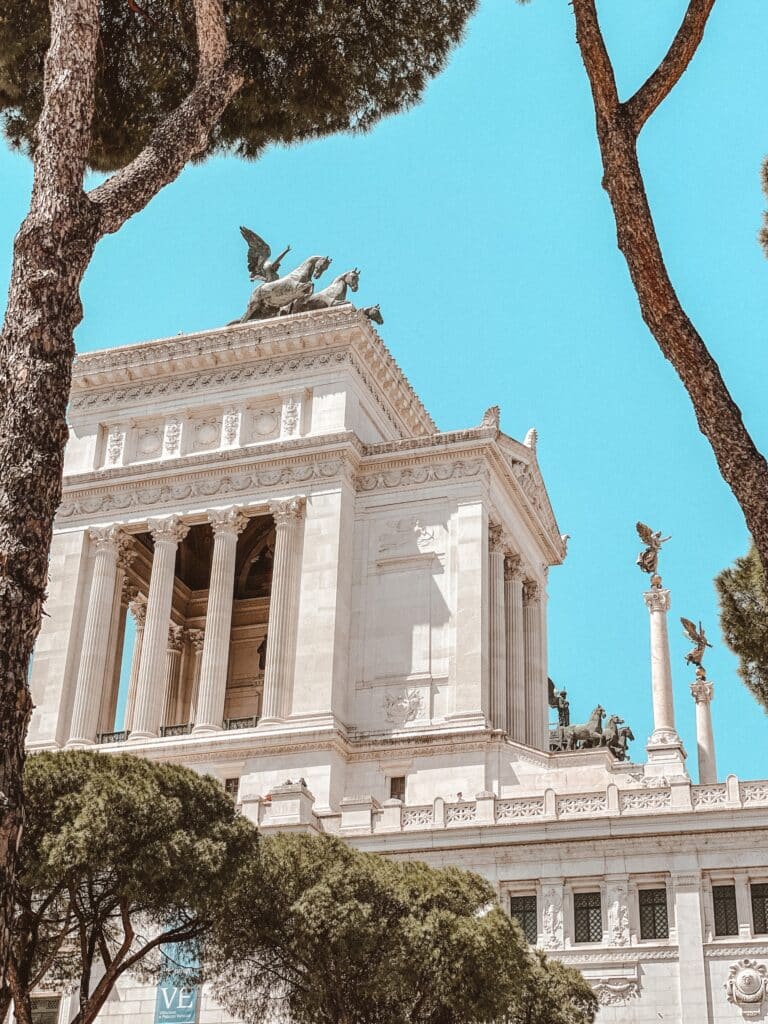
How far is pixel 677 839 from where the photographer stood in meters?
35.2

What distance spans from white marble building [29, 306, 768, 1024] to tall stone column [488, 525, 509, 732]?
9 cm

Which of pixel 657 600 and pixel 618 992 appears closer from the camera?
pixel 618 992

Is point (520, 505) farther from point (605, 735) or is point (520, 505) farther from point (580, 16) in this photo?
point (580, 16)

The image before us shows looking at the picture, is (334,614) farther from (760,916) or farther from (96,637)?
(760,916)

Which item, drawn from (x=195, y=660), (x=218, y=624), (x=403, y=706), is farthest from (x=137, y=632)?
(x=403, y=706)

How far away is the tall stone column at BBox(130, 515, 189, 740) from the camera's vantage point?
52062 millimetres

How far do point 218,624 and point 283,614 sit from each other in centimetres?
292

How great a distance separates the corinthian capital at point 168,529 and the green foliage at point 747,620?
34160 mm

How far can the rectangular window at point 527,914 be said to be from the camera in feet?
117

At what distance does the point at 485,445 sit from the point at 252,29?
29.8 meters

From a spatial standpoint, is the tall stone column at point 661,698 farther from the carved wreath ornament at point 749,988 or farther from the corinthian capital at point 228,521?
the corinthian capital at point 228,521

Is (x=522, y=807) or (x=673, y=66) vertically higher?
(x=673, y=66)

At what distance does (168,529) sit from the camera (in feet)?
180

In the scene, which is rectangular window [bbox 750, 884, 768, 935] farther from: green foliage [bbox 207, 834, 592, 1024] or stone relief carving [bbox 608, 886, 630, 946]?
green foliage [bbox 207, 834, 592, 1024]
